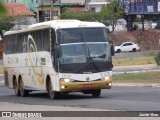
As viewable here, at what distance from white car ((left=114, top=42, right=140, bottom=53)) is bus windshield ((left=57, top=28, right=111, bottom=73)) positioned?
57620 millimetres

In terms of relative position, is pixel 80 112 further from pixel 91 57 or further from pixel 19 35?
pixel 19 35

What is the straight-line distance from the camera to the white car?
263 ft

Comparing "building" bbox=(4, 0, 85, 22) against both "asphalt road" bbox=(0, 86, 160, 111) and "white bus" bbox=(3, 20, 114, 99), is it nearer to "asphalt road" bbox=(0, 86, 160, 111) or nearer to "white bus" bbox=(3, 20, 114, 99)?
"white bus" bbox=(3, 20, 114, 99)

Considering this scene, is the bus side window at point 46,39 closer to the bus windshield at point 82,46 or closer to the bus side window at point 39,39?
the bus side window at point 39,39

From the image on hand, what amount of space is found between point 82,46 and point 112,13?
212 ft

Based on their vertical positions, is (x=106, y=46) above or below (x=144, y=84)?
above

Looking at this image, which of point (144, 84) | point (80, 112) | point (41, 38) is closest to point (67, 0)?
point (144, 84)

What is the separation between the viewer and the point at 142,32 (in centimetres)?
A: 8381

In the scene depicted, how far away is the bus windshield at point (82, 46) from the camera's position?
21.9 m

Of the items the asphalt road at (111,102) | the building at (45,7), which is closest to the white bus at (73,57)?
the asphalt road at (111,102)

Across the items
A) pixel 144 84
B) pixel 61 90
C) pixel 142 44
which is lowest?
pixel 142 44

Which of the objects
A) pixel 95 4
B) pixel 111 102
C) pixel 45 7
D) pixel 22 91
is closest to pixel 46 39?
pixel 22 91

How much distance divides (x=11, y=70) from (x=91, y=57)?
7.97 meters

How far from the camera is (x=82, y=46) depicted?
72.4ft
